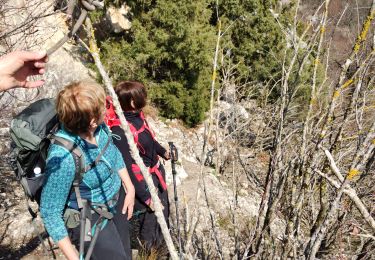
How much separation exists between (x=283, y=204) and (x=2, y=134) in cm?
393

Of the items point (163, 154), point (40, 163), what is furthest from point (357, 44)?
point (163, 154)

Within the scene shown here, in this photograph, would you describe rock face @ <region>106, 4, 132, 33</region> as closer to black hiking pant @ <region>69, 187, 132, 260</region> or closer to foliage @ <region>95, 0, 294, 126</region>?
foliage @ <region>95, 0, 294, 126</region>

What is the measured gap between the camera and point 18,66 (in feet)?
3.49

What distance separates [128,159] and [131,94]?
482 millimetres

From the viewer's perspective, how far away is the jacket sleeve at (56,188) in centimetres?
159

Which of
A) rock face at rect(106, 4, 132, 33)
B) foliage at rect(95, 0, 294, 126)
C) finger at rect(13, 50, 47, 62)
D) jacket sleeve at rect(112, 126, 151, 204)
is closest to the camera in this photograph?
finger at rect(13, 50, 47, 62)

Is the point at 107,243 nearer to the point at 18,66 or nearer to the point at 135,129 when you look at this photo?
the point at 135,129

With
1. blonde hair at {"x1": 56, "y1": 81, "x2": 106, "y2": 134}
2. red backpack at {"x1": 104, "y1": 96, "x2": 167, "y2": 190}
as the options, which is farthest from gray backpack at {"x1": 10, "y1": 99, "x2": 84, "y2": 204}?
red backpack at {"x1": 104, "y1": 96, "x2": 167, "y2": 190}

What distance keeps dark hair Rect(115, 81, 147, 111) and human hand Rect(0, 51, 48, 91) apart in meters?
1.32

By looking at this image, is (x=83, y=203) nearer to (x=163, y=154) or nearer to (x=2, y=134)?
(x=163, y=154)

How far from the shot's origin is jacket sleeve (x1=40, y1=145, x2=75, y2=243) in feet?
5.23

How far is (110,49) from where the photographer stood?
8148mm

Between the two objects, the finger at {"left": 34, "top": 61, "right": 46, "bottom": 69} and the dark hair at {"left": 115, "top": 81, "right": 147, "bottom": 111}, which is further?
the dark hair at {"left": 115, "top": 81, "right": 147, "bottom": 111}

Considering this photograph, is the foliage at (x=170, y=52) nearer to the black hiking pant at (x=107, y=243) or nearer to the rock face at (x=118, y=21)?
the rock face at (x=118, y=21)
